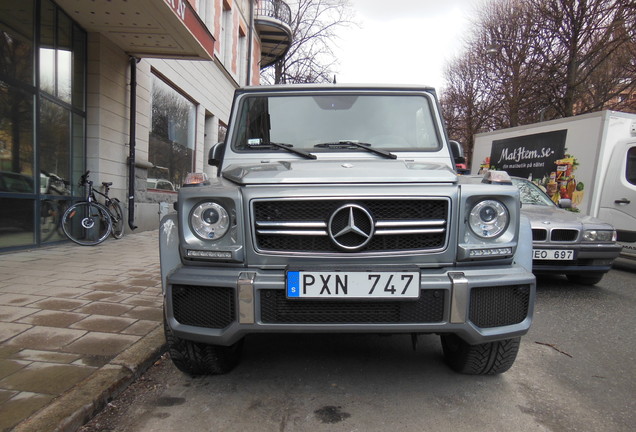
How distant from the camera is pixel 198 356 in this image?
2.51 meters

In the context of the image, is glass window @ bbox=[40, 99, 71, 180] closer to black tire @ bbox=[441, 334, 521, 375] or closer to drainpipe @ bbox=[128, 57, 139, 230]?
drainpipe @ bbox=[128, 57, 139, 230]

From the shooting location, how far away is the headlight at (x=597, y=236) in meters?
5.15

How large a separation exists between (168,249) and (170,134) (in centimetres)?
906

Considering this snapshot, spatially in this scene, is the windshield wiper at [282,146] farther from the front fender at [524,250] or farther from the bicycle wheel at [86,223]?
the bicycle wheel at [86,223]

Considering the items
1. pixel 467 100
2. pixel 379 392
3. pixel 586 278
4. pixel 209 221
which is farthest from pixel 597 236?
pixel 467 100

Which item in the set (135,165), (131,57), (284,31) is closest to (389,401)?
(135,165)

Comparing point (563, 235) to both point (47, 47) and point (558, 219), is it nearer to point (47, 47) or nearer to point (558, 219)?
point (558, 219)

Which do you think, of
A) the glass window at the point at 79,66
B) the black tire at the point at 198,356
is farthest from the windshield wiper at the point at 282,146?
the glass window at the point at 79,66

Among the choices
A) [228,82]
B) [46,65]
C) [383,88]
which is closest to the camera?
[383,88]

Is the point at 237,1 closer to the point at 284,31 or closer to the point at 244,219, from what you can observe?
the point at 284,31

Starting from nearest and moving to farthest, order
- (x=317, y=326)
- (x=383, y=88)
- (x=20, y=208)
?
(x=317, y=326)
(x=383, y=88)
(x=20, y=208)

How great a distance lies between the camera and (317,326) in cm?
217

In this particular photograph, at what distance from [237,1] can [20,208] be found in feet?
42.4

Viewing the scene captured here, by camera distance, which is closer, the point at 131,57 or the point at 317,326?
the point at 317,326
